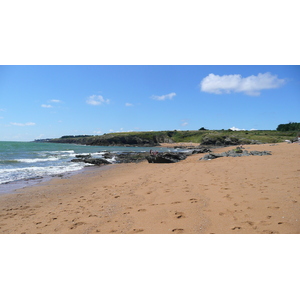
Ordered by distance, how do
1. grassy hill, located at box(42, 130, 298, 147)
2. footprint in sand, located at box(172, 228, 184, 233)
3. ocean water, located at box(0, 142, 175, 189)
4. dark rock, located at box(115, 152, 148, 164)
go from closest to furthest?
1. footprint in sand, located at box(172, 228, 184, 233)
2. ocean water, located at box(0, 142, 175, 189)
3. dark rock, located at box(115, 152, 148, 164)
4. grassy hill, located at box(42, 130, 298, 147)

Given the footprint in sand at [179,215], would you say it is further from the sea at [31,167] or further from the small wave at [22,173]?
the small wave at [22,173]

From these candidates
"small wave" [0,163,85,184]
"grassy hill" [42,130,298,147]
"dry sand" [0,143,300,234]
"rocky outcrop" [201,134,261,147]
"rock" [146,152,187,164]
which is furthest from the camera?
"grassy hill" [42,130,298,147]

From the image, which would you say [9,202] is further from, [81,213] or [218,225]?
[218,225]

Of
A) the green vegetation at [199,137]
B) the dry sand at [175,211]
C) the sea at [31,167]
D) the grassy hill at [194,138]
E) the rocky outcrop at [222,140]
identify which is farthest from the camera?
the grassy hill at [194,138]

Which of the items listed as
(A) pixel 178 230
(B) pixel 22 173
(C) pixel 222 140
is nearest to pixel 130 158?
(B) pixel 22 173

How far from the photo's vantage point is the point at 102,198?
26.2ft

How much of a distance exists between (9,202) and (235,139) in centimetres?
7963

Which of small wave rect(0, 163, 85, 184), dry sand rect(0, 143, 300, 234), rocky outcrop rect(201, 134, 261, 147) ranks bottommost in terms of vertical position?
small wave rect(0, 163, 85, 184)

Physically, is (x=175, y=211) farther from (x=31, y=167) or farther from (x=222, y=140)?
(x=222, y=140)

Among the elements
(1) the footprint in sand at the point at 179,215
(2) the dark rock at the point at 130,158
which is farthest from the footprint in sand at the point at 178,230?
(2) the dark rock at the point at 130,158

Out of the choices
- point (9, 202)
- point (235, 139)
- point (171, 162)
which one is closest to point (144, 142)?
point (235, 139)

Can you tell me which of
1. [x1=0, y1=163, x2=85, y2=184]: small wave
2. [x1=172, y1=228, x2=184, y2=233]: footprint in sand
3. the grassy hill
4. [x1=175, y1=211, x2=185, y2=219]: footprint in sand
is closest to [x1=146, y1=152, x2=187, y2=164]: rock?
[x1=0, y1=163, x2=85, y2=184]: small wave

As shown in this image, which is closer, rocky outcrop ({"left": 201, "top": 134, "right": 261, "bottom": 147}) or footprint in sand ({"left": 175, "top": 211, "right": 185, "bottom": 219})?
footprint in sand ({"left": 175, "top": 211, "right": 185, "bottom": 219})

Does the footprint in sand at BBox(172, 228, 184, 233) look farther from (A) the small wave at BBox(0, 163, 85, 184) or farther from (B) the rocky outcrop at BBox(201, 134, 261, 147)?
(B) the rocky outcrop at BBox(201, 134, 261, 147)
